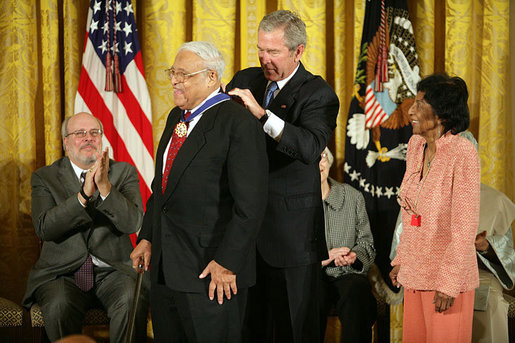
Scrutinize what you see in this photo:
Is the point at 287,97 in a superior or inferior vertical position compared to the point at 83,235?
superior

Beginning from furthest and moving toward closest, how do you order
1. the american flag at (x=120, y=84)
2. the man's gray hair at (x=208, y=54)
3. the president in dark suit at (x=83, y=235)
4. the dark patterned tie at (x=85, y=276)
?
the american flag at (x=120, y=84)
the dark patterned tie at (x=85, y=276)
the president in dark suit at (x=83, y=235)
the man's gray hair at (x=208, y=54)

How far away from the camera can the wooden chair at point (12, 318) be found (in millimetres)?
3416

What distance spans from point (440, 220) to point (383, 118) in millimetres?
1820

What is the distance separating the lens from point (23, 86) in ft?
13.5

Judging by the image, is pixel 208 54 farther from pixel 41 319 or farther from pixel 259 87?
pixel 41 319

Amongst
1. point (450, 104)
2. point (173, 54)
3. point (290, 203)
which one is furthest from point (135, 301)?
point (173, 54)

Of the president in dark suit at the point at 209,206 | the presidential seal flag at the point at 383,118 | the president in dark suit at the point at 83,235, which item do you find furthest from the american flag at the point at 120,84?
the president in dark suit at the point at 209,206

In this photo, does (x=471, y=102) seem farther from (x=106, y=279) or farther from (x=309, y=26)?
(x=106, y=279)

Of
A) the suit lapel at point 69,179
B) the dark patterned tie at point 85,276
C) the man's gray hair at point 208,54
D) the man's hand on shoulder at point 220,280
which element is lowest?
the dark patterned tie at point 85,276

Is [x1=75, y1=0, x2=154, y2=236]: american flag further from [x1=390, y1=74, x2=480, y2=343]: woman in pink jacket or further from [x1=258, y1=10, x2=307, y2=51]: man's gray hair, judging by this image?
[x1=390, y1=74, x2=480, y2=343]: woman in pink jacket

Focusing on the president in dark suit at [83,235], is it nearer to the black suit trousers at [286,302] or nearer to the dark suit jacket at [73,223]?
the dark suit jacket at [73,223]

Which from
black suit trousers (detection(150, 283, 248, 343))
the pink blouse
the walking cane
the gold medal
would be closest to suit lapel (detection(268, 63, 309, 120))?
the gold medal

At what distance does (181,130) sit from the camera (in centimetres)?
222

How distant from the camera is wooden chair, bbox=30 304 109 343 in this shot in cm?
330
